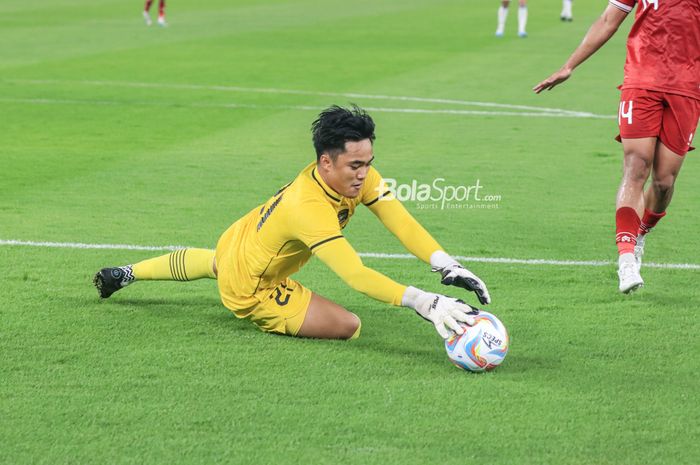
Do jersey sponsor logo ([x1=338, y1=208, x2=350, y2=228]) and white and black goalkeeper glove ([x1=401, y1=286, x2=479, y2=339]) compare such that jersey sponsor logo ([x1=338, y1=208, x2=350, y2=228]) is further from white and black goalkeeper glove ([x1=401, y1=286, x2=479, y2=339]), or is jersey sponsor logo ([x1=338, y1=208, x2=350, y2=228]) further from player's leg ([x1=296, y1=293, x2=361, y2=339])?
white and black goalkeeper glove ([x1=401, y1=286, x2=479, y2=339])

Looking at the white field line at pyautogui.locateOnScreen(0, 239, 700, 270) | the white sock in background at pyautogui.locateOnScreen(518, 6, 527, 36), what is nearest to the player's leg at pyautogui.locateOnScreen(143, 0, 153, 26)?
the white sock in background at pyautogui.locateOnScreen(518, 6, 527, 36)

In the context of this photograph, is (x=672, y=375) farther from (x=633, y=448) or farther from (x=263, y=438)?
(x=263, y=438)

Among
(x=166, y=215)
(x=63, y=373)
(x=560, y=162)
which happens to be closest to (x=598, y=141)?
(x=560, y=162)

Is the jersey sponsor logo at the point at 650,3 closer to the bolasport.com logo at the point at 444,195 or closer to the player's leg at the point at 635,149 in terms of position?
the player's leg at the point at 635,149

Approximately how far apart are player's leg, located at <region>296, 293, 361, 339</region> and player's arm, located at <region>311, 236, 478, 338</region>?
41cm

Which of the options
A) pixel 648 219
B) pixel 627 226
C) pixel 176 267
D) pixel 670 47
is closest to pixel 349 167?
pixel 176 267

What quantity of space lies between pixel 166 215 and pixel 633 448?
15.7ft

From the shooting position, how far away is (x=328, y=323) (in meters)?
5.61

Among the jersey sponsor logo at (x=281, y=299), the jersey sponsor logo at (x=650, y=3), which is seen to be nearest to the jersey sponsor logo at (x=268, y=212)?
the jersey sponsor logo at (x=281, y=299)

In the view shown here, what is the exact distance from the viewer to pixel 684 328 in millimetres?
5867

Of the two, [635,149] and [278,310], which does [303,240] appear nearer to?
[278,310]

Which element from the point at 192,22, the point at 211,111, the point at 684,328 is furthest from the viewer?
the point at 192,22

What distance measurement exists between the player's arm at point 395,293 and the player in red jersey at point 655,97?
162 centimetres

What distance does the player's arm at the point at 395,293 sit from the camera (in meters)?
5.10
